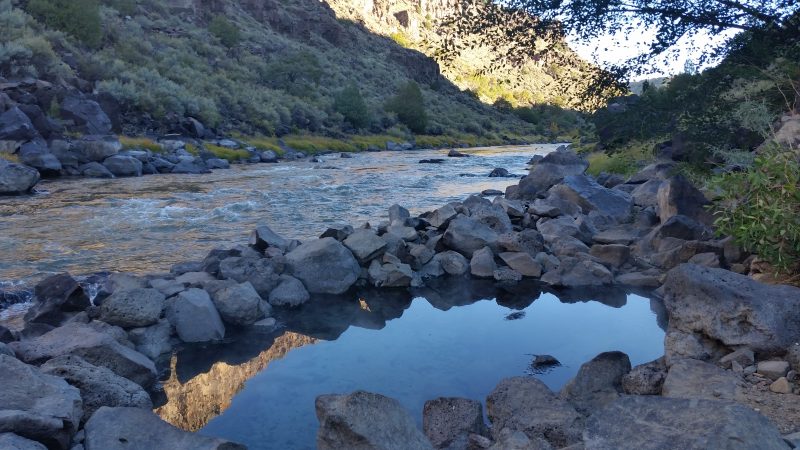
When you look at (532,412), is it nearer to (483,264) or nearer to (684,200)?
(483,264)

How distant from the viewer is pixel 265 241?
10977 millimetres

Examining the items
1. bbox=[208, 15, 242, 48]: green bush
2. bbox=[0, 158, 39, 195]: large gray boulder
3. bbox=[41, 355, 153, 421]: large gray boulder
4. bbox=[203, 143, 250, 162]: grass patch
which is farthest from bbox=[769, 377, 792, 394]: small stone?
bbox=[208, 15, 242, 48]: green bush

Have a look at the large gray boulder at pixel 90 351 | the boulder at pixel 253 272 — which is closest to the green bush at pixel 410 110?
the boulder at pixel 253 272

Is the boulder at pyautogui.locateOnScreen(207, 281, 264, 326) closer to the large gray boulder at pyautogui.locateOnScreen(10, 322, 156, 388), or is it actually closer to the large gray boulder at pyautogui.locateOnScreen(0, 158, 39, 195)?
the large gray boulder at pyautogui.locateOnScreen(10, 322, 156, 388)

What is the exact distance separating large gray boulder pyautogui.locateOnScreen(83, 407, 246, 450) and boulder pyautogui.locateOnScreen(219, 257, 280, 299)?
4.64m

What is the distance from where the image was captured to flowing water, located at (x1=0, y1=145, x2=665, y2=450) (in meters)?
6.20

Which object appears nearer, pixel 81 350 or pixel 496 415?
pixel 496 415

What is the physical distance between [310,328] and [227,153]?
2614 centimetres

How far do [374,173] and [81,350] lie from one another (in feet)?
73.8

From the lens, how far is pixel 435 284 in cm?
1071

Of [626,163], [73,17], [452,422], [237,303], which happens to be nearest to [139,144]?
[73,17]

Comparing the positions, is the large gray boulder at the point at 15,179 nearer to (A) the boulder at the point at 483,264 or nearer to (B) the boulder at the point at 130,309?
(B) the boulder at the point at 130,309

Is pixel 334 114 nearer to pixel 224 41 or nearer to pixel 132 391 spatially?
pixel 224 41

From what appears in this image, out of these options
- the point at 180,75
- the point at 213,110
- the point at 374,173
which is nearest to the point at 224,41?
the point at 180,75
